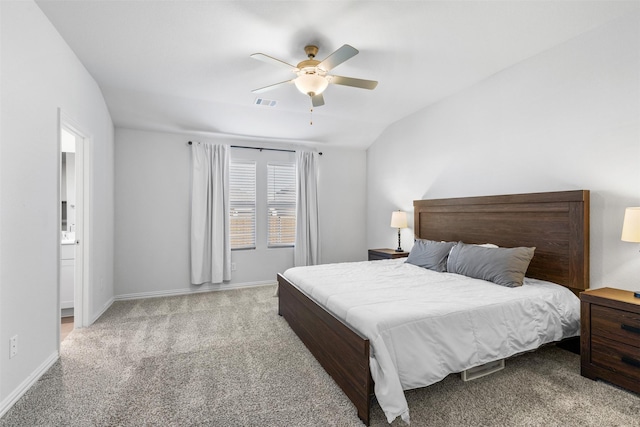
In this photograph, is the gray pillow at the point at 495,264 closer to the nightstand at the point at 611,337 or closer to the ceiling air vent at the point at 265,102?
the nightstand at the point at 611,337

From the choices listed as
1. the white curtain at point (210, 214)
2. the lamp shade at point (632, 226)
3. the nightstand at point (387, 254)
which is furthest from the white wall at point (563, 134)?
the white curtain at point (210, 214)

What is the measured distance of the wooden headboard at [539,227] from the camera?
8.61ft

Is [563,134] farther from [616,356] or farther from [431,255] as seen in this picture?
[616,356]

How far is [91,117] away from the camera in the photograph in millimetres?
3316

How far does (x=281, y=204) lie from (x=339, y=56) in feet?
10.8

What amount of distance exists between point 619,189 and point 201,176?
4.77 m

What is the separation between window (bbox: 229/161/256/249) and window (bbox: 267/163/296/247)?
271 millimetres

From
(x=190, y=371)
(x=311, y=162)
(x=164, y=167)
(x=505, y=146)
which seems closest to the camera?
(x=190, y=371)

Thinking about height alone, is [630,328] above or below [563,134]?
below

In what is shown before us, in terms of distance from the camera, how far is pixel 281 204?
17.6 feet

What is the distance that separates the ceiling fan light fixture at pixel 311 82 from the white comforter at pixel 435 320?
1.75 metres

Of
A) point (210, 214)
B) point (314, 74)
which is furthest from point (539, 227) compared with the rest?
point (210, 214)

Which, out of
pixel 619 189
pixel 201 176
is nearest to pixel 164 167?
pixel 201 176

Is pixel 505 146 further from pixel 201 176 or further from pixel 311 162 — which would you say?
pixel 201 176
